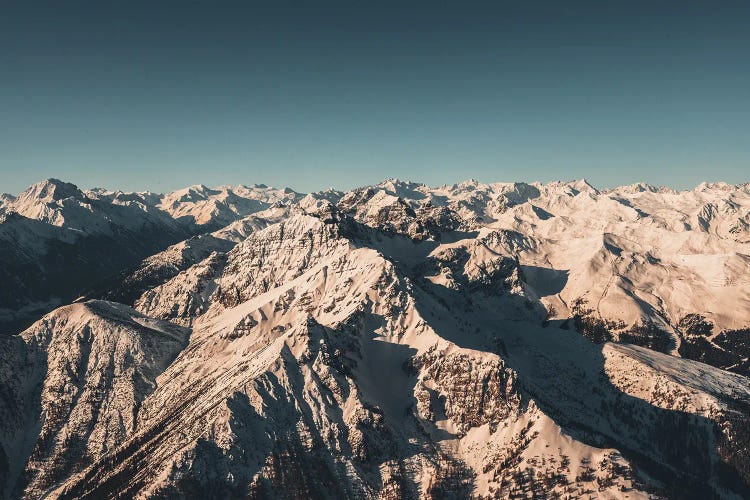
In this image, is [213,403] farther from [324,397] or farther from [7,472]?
[7,472]

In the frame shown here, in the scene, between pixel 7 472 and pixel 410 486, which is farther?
pixel 7 472

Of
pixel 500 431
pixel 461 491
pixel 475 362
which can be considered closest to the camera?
pixel 461 491

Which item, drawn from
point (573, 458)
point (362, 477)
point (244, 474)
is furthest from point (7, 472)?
point (573, 458)

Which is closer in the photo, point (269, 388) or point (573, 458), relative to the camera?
point (573, 458)

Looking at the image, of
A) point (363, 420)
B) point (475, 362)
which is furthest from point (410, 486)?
point (475, 362)

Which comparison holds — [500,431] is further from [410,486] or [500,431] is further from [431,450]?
[410,486]

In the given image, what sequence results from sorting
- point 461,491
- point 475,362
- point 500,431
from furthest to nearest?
point 475,362 < point 500,431 < point 461,491

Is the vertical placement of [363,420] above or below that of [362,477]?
above

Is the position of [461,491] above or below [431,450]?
below

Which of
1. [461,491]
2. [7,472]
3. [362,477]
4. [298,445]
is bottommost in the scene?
[461,491]
